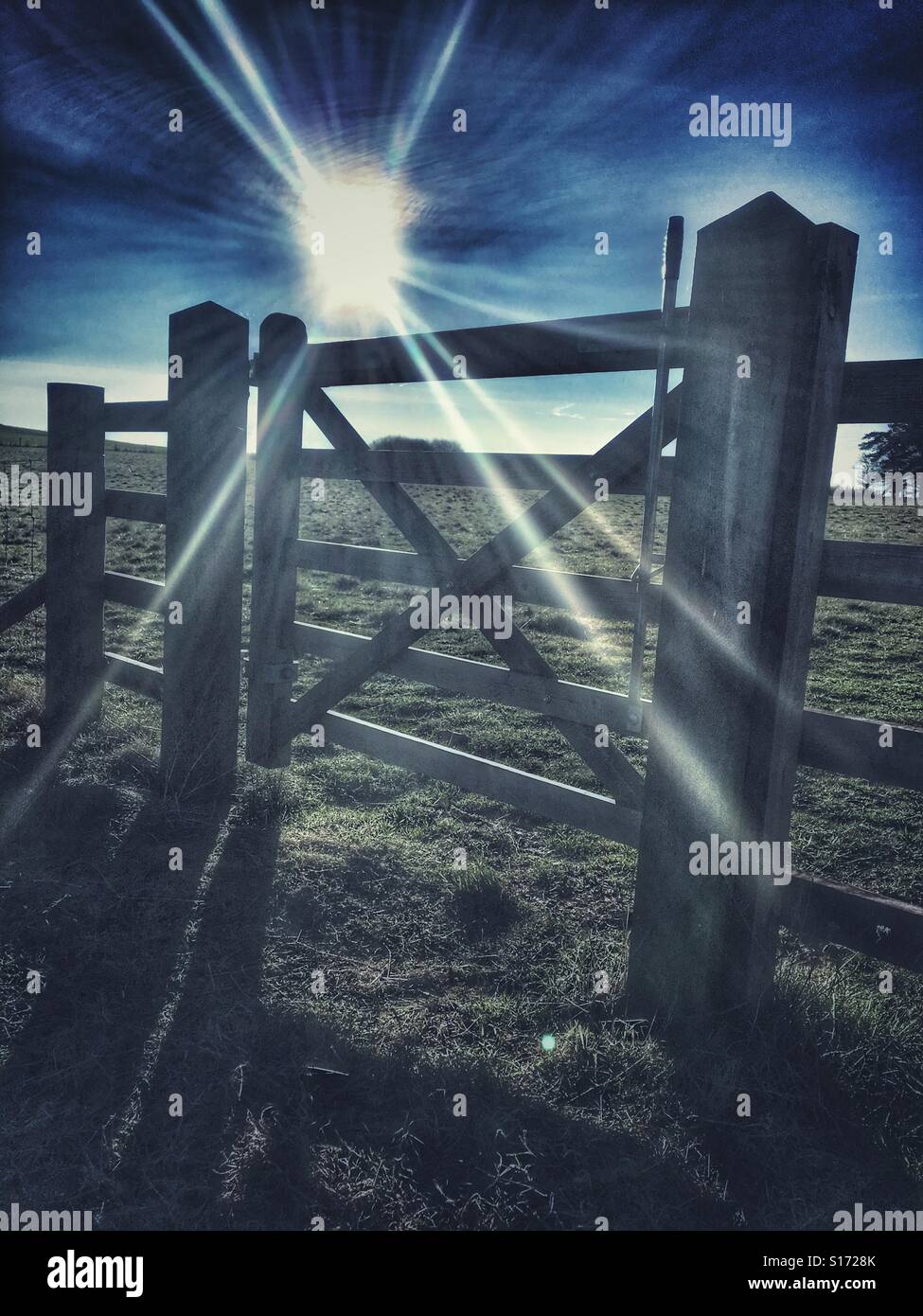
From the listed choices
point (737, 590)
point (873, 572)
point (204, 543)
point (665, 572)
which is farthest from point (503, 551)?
point (204, 543)

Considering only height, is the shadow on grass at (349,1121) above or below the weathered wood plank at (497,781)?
below

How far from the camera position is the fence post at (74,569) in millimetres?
5406

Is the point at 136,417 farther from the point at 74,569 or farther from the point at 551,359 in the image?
the point at 551,359

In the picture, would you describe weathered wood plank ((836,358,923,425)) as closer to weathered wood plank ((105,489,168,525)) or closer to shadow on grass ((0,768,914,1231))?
shadow on grass ((0,768,914,1231))

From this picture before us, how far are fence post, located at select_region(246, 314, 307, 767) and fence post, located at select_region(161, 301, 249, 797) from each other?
11 cm

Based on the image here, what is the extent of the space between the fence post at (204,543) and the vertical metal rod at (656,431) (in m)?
2.46

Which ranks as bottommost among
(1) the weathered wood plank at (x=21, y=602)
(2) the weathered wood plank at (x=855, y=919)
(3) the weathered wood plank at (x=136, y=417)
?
(2) the weathered wood plank at (x=855, y=919)

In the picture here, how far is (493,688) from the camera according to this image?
4016 mm

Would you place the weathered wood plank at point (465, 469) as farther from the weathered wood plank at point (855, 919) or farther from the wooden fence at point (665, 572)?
the weathered wood plank at point (855, 919)

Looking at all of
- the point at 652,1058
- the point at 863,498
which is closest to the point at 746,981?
the point at 652,1058

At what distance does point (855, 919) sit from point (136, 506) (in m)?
4.61

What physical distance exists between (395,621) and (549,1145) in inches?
95.9

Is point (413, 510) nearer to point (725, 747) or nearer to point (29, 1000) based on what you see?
point (725, 747)

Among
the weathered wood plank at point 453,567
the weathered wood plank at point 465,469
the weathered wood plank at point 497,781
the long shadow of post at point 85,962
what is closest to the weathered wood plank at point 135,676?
the long shadow of post at point 85,962
